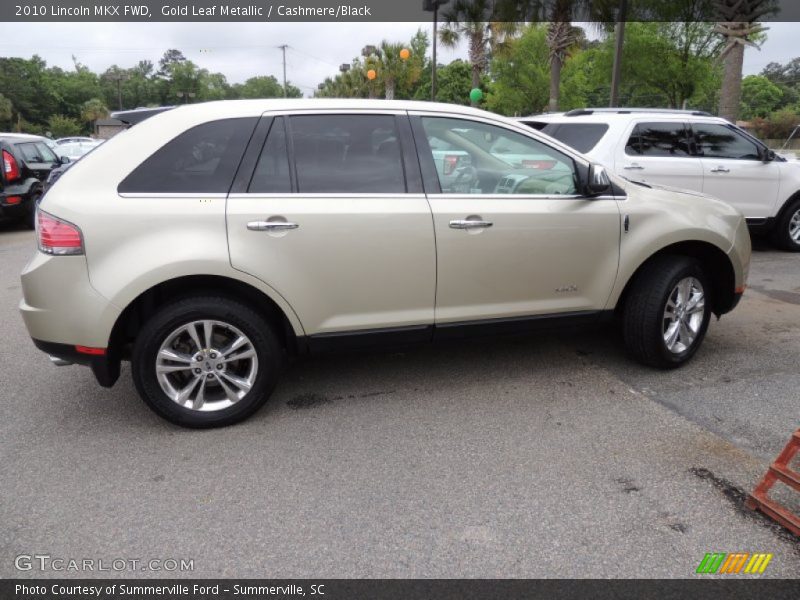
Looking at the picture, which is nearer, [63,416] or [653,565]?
[653,565]

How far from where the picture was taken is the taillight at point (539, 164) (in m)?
4.04

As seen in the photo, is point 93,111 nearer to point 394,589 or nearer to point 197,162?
point 197,162

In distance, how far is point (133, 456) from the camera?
332 centimetres

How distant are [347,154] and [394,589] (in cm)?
237

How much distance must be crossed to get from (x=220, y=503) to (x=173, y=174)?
1768mm

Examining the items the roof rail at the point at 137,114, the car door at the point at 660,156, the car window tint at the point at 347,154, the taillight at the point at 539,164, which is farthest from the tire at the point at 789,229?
the roof rail at the point at 137,114

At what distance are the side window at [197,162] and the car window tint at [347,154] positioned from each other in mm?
321

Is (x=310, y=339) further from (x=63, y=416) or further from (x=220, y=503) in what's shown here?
(x=63, y=416)

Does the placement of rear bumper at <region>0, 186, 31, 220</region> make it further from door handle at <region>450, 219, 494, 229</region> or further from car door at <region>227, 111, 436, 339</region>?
door handle at <region>450, 219, 494, 229</region>

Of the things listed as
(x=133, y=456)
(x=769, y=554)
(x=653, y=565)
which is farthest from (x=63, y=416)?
(x=769, y=554)

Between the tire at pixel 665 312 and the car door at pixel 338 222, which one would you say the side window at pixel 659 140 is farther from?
the car door at pixel 338 222

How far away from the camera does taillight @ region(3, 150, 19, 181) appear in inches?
397

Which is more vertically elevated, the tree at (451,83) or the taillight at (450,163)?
the tree at (451,83)

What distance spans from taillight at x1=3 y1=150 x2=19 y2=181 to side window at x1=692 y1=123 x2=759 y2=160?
10394 millimetres
